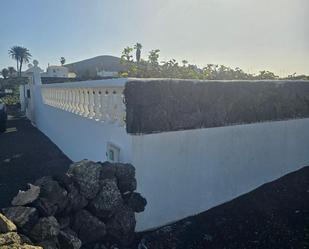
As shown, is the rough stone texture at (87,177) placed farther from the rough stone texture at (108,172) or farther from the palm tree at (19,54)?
the palm tree at (19,54)

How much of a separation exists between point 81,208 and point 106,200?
1.07 ft

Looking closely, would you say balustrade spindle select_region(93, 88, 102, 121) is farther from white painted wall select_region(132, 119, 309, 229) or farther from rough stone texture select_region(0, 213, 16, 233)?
rough stone texture select_region(0, 213, 16, 233)

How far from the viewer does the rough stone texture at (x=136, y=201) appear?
4273 mm

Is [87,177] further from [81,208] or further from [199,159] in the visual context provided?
[199,159]

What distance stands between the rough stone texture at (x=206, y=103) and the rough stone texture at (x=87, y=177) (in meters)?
0.72

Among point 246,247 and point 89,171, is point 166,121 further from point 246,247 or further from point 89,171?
point 246,247

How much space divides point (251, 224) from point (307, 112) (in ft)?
10.3

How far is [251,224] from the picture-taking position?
14.8 feet

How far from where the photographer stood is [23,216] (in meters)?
3.32

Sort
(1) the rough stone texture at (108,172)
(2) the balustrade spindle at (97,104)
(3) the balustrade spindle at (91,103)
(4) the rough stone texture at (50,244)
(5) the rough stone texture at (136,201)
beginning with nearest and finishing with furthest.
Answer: (4) the rough stone texture at (50,244)
(1) the rough stone texture at (108,172)
(5) the rough stone texture at (136,201)
(2) the balustrade spindle at (97,104)
(3) the balustrade spindle at (91,103)

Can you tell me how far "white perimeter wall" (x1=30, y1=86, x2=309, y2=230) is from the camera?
446 centimetres

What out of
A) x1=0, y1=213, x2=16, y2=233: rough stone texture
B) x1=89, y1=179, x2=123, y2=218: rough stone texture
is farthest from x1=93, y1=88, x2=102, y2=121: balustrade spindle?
x1=0, y1=213, x2=16, y2=233: rough stone texture

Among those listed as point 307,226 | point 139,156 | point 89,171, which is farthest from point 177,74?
point 307,226

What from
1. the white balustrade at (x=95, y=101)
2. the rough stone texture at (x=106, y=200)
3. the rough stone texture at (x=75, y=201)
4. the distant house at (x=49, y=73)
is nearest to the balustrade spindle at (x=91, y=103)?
the white balustrade at (x=95, y=101)
